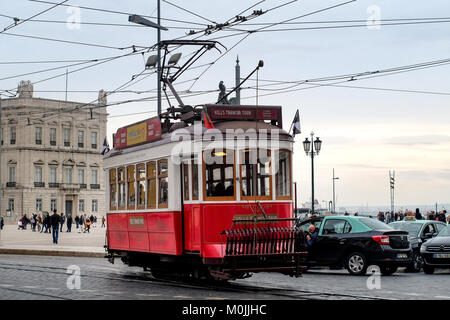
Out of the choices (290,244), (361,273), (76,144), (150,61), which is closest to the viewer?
(290,244)

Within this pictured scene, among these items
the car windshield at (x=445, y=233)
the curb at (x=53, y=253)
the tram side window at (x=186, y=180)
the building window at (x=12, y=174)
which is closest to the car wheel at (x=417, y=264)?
the car windshield at (x=445, y=233)

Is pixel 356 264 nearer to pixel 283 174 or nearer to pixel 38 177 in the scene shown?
pixel 283 174

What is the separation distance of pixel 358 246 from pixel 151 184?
5.58 meters

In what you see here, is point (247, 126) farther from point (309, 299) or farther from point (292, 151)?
point (309, 299)

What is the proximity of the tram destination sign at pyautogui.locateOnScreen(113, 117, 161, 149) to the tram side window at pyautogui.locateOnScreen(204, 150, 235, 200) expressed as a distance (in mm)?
1720

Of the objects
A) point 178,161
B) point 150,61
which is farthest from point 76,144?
point 178,161

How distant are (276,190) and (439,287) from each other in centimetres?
380

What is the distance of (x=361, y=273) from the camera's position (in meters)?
17.3

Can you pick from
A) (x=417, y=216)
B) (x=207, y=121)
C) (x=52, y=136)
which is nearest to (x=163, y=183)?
(x=207, y=121)

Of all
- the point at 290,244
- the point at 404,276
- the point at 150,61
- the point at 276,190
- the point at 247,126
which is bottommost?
the point at 404,276

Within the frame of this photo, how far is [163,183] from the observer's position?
14391 mm

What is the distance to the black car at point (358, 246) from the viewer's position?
56.3 ft

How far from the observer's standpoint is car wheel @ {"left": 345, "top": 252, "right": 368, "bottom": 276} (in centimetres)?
1725

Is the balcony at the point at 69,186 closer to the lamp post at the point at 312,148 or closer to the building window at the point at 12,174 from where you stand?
the building window at the point at 12,174
